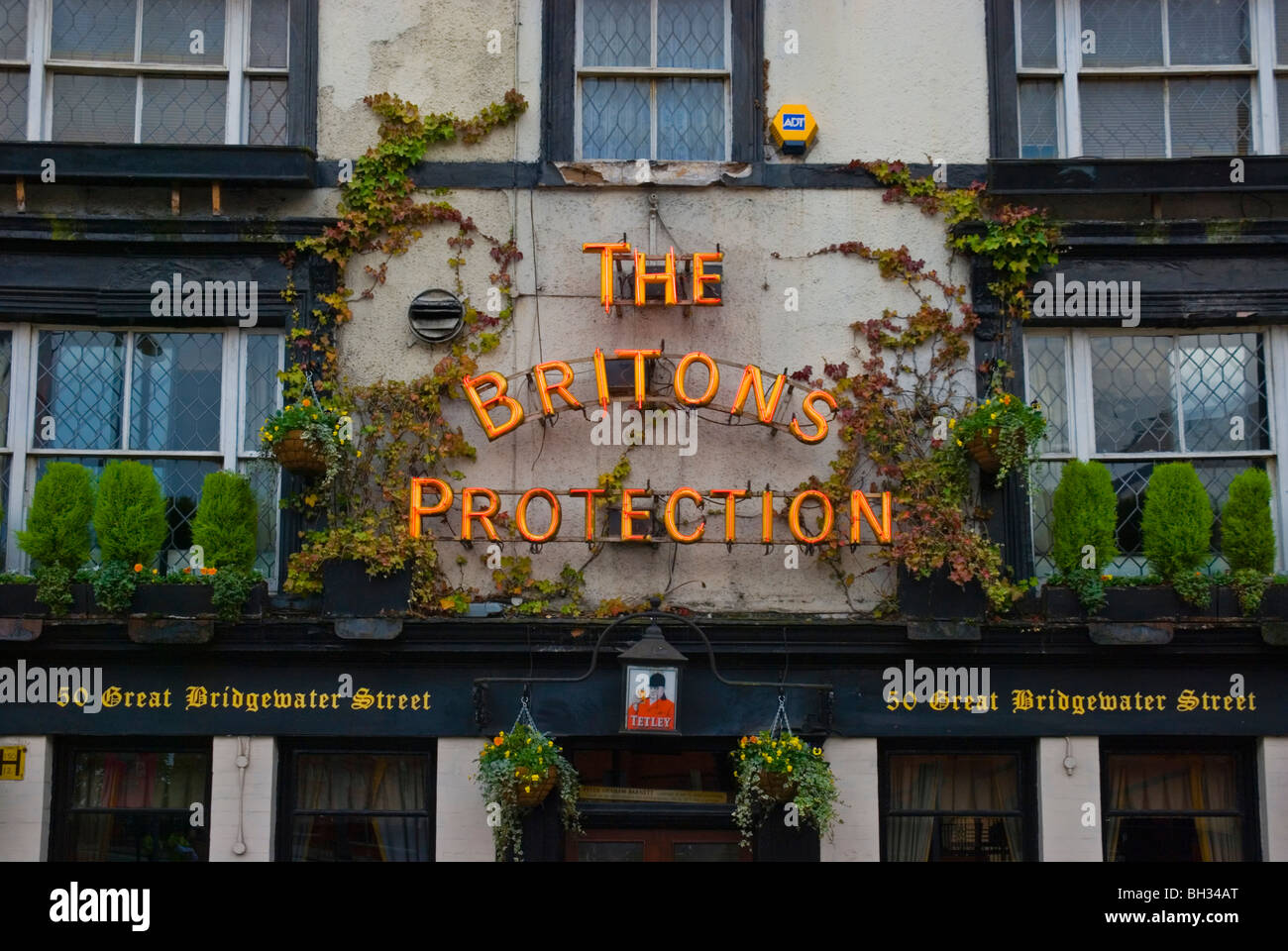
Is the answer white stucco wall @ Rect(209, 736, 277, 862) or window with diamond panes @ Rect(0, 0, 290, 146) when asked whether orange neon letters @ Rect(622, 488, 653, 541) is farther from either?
window with diamond panes @ Rect(0, 0, 290, 146)

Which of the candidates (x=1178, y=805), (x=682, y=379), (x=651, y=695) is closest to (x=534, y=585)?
(x=651, y=695)

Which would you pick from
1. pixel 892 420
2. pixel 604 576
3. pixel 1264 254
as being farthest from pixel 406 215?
pixel 1264 254

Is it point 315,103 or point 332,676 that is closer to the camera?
point 332,676

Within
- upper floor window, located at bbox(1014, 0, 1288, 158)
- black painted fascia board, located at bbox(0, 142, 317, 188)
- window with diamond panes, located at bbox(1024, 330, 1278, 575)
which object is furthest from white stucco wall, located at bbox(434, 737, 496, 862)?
upper floor window, located at bbox(1014, 0, 1288, 158)

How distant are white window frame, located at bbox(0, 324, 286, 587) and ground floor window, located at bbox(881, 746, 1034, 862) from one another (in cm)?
487

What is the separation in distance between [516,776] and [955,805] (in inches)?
131

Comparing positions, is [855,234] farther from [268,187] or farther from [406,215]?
[268,187]

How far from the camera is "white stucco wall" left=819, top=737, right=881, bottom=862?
11094mm

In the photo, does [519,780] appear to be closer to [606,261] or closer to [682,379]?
[682,379]

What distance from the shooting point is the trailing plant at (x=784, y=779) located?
10.4m

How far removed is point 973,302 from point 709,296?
2016 millimetres

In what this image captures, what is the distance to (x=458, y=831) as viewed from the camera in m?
11.1

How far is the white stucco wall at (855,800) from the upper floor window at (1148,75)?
4778 millimetres
